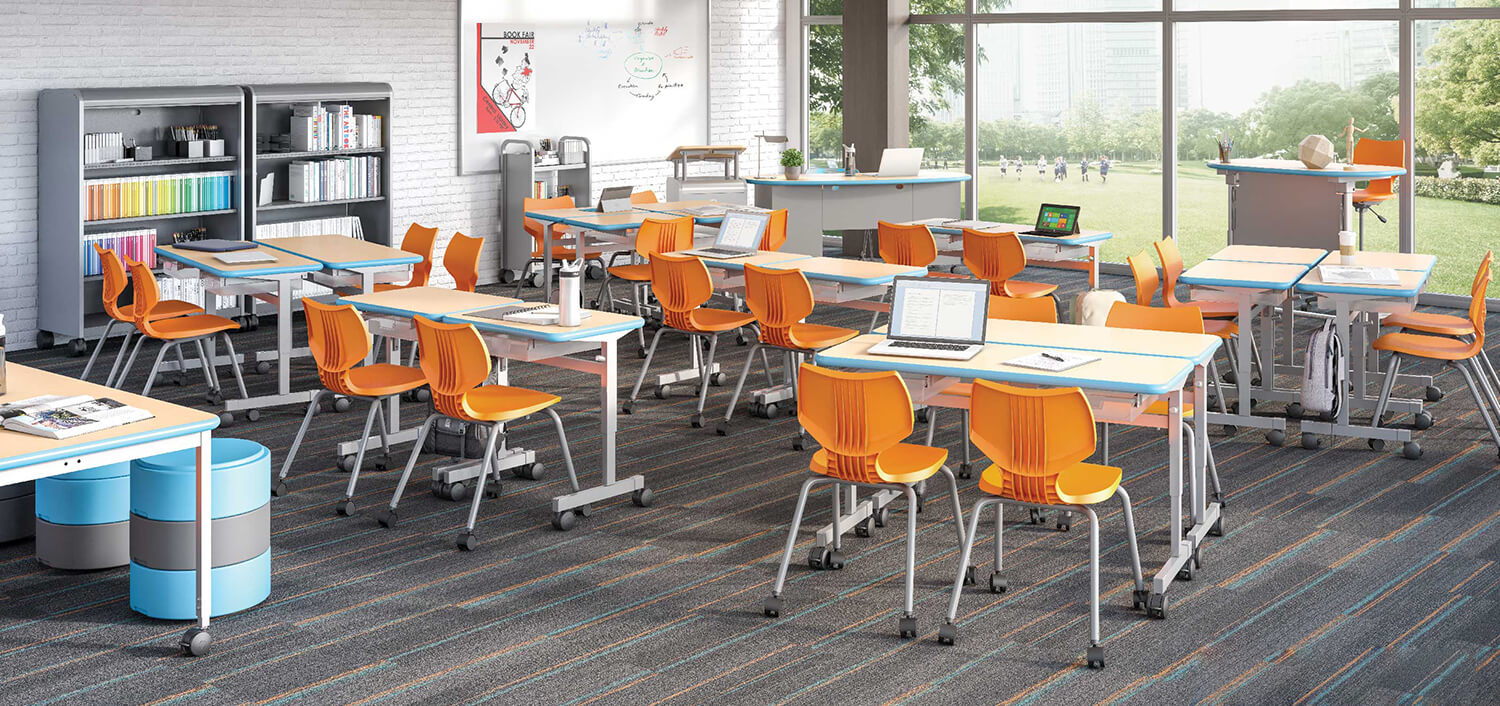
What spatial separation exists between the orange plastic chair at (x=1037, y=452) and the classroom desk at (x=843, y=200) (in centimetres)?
630

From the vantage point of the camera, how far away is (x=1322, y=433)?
755 cm

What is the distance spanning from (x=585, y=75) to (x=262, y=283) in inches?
204

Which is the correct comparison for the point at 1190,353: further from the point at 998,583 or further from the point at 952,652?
the point at 952,652

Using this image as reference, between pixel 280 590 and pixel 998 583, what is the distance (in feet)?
8.22

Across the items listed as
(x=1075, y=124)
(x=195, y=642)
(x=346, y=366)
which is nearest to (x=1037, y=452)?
(x=195, y=642)

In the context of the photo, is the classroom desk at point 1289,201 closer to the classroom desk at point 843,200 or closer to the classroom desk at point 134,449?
the classroom desk at point 843,200

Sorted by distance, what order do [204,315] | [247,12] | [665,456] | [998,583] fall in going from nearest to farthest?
[998,583] < [665,456] < [204,315] < [247,12]

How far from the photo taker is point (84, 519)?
18.1ft

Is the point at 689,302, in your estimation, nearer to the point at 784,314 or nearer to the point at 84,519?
the point at 784,314

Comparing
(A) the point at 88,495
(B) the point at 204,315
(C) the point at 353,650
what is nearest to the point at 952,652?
(C) the point at 353,650

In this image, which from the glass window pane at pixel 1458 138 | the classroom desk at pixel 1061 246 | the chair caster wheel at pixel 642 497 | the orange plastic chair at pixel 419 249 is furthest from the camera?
the glass window pane at pixel 1458 138

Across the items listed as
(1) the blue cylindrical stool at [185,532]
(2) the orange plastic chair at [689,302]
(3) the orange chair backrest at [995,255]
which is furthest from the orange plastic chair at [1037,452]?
(3) the orange chair backrest at [995,255]

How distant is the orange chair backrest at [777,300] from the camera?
7.57 m

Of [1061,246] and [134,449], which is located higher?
[1061,246]
